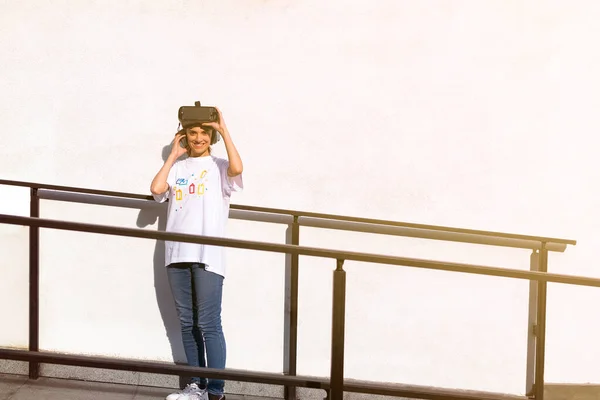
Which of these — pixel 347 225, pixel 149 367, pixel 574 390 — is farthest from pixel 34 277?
pixel 574 390

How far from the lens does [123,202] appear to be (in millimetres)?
4105

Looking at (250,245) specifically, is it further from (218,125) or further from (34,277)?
(34,277)

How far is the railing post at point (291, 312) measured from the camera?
3.99 meters

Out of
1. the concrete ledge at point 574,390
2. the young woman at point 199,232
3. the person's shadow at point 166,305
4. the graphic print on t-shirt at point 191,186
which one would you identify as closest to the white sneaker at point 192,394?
the young woman at point 199,232

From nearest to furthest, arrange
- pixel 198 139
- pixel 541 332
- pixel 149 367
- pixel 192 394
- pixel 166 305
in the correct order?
pixel 149 367
pixel 192 394
pixel 198 139
pixel 541 332
pixel 166 305

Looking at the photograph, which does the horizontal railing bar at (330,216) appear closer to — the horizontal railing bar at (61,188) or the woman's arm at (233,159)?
the horizontal railing bar at (61,188)

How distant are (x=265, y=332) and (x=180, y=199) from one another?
0.94 m

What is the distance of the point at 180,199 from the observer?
142 inches

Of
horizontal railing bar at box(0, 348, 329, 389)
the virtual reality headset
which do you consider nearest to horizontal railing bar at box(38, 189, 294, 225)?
the virtual reality headset

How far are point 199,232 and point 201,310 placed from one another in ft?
1.15

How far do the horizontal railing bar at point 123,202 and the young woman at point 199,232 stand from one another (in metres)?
0.44

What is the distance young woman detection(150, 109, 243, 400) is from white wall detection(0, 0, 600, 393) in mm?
442

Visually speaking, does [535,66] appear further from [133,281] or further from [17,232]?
[17,232]

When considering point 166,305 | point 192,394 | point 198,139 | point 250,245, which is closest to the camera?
point 250,245
